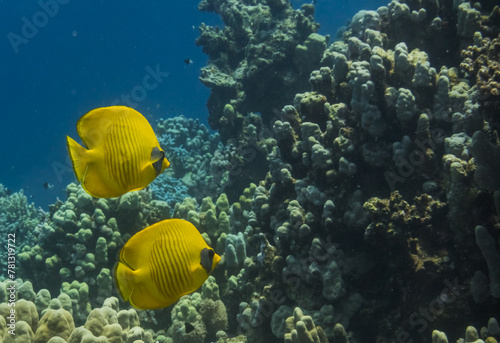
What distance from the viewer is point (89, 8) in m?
88.4

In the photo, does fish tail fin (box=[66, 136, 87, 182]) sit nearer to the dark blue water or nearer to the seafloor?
the seafloor

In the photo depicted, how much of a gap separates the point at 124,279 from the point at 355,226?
299cm

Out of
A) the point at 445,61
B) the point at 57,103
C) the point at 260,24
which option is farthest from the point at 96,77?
the point at 445,61

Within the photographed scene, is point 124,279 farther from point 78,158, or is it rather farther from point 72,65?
point 72,65

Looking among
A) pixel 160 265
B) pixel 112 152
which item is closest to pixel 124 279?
pixel 160 265

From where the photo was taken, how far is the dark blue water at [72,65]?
3177 inches

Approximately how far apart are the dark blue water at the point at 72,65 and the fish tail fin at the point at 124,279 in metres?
78.3

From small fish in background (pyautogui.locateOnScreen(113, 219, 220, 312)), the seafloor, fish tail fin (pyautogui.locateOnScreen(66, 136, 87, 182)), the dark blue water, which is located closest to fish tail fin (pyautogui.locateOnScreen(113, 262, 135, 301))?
small fish in background (pyautogui.locateOnScreen(113, 219, 220, 312))

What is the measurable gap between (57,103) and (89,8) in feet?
88.9

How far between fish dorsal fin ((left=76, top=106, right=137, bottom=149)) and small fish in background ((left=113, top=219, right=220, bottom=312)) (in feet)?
1.74

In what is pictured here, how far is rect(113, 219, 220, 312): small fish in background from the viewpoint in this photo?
5.39 feet

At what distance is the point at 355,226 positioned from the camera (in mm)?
3971

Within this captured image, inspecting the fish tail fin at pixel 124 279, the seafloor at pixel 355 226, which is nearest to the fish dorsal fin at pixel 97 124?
the fish tail fin at pixel 124 279

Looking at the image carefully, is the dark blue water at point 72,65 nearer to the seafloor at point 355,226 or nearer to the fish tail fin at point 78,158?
the seafloor at point 355,226
